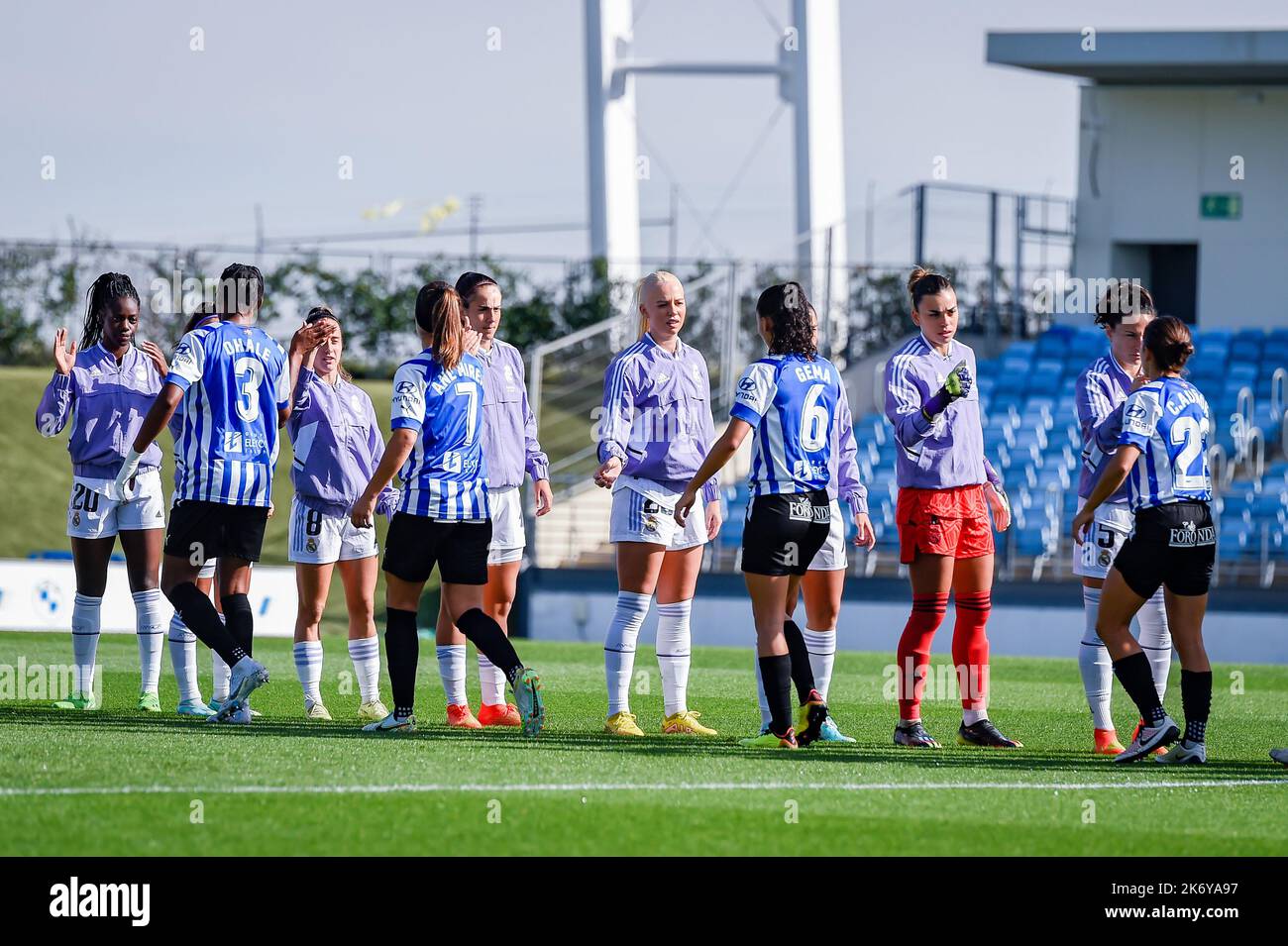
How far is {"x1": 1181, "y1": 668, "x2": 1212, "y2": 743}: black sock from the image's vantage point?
280 inches

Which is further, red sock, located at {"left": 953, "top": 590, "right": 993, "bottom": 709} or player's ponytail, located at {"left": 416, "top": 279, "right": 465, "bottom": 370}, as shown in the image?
red sock, located at {"left": 953, "top": 590, "right": 993, "bottom": 709}

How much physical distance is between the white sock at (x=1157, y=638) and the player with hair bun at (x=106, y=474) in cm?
480

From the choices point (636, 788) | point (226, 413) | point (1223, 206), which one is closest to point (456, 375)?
point (226, 413)

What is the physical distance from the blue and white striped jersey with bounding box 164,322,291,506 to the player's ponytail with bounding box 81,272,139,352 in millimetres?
855

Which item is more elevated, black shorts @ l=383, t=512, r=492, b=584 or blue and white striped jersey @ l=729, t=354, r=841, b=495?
blue and white striped jersey @ l=729, t=354, r=841, b=495

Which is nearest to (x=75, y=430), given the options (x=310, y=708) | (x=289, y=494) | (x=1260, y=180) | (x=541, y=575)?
(x=310, y=708)

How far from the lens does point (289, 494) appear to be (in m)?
20.7

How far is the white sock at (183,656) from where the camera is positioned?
327 inches

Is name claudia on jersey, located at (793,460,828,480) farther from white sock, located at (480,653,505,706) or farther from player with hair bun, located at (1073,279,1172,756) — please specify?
white sock, located at (480,653,505,706)

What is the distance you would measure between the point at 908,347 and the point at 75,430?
415cm

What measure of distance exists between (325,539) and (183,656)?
89 centimetres

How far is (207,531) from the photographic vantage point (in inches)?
306

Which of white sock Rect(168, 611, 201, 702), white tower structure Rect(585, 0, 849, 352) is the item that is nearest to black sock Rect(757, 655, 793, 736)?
white sock Rect(168, 611, 201, 702)
